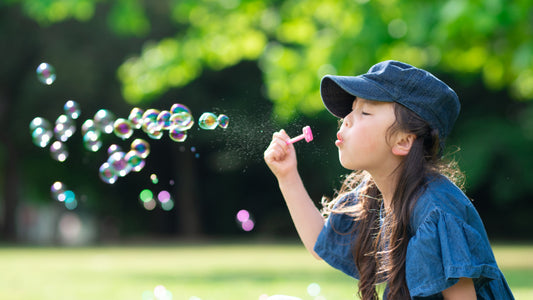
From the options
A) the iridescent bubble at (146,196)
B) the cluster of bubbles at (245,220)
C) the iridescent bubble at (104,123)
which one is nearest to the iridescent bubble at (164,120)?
the iridescent bubble at (104,123)

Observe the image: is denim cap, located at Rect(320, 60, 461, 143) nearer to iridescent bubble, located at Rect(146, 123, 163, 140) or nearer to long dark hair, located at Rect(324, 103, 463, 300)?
long dark hair, located at Rect(324, 103, 463, 300)

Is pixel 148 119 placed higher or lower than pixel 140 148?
higher

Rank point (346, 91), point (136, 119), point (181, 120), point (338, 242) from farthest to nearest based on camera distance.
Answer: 1. point (136, 119)
2. point (181, 120)
3. point (338, 242)
4. point (346, 91)

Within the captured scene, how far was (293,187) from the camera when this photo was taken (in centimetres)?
278

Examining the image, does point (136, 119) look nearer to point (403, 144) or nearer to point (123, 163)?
point (123, 163)

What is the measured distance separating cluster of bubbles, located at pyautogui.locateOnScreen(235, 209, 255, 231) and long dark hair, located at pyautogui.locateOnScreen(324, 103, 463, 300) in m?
21.0

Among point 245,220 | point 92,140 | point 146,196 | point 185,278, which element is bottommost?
point 245,220

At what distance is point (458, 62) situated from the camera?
10211mm

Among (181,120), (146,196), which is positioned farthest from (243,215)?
(181,120)

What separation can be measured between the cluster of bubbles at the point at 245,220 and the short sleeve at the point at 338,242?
20.9 m

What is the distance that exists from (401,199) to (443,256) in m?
0.29

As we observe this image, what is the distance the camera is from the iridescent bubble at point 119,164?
3822 millimetres

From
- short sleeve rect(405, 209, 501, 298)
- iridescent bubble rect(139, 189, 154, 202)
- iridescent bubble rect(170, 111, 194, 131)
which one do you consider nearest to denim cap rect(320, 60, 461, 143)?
short sleeve rect(405, 209, 501, 298)

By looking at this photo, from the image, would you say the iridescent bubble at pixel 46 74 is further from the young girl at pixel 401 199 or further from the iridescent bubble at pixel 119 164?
the young girl at pixel 401 199
